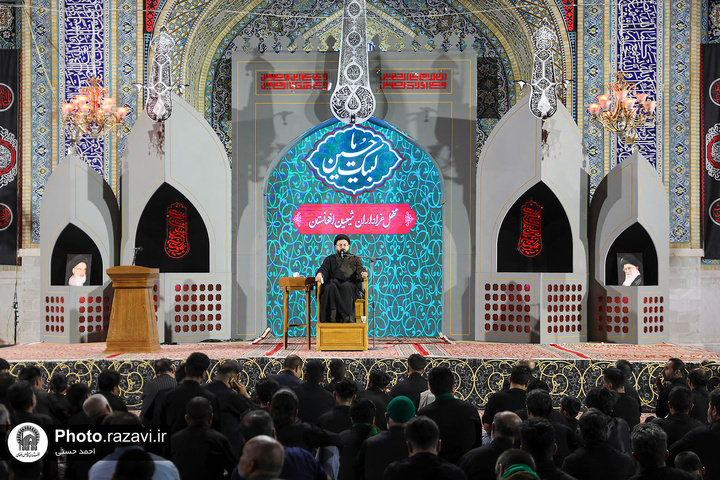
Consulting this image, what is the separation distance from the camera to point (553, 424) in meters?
3.35

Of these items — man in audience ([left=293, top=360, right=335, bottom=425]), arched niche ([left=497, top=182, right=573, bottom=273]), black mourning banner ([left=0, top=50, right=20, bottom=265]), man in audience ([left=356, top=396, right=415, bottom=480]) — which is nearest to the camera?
man in audience ([left=356, top=396, right=415, bottom=480])

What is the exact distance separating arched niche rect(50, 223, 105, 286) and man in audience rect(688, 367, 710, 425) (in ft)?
20.5

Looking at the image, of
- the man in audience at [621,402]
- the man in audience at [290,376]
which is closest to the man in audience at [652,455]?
the man in audience at [621,402]

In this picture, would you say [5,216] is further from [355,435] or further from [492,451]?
[492,451]

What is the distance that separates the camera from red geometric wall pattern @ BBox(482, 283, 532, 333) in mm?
8141

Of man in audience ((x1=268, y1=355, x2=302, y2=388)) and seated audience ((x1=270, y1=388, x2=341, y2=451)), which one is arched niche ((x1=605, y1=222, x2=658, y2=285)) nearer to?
man in audience ((x1=268, y1=355, x2=302, y2=388))

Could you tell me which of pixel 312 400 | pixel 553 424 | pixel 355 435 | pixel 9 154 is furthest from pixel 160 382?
pixel 9 154

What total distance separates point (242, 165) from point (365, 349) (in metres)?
2.86

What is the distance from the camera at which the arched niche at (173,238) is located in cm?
848

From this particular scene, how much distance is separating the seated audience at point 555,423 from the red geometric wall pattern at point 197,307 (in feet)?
18.1

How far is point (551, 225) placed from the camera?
28.1 ft

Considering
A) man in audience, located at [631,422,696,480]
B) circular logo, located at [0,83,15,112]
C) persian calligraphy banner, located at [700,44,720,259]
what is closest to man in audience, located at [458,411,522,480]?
man in audience, located at [631,422,696,480]

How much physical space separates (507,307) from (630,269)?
1.44 metres

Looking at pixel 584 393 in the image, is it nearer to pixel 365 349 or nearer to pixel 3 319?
pixel 365 349
